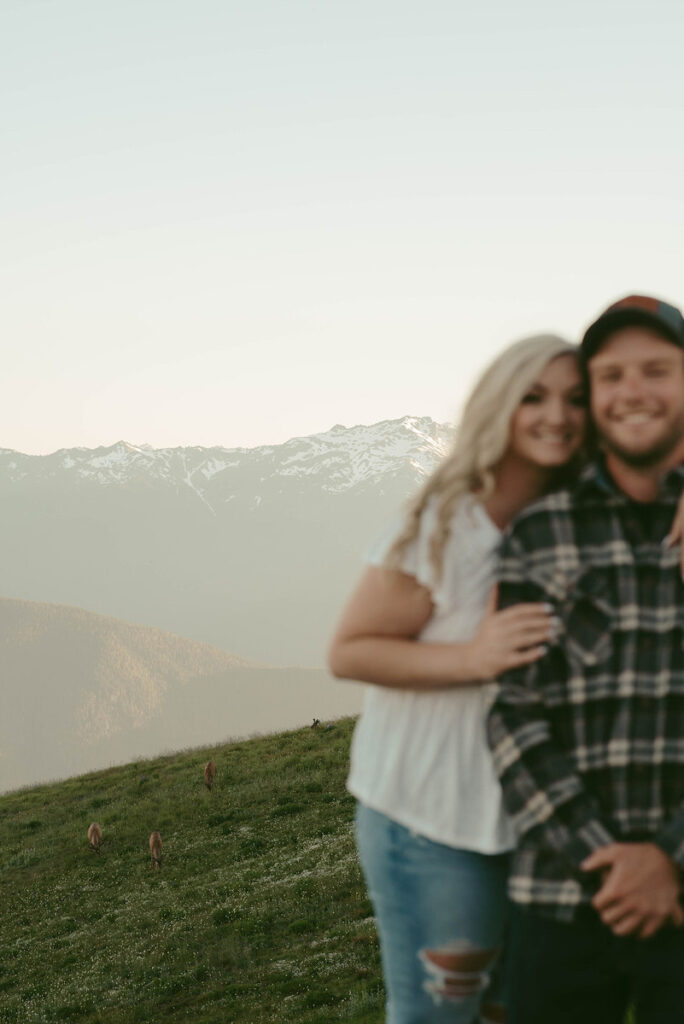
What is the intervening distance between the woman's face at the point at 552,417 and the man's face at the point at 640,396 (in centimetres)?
10

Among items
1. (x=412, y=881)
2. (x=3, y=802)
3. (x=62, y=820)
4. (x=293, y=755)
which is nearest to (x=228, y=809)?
(x=293, y=755)

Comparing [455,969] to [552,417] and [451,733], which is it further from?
[552,417]

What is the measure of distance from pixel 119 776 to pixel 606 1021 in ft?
106

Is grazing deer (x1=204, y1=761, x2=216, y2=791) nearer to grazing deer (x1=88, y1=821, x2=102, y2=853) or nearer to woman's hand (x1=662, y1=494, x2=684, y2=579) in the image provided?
grazing deer (x1=88, y1=821, x2=102, y2=853)

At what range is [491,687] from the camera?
7.57 feet

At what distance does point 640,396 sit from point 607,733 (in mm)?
855

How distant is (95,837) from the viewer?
912 inches

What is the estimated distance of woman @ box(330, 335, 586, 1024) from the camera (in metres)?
2.40

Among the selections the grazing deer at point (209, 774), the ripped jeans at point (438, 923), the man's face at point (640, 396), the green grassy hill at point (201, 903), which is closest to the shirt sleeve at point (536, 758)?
the ripped jeans at point (438, 923)

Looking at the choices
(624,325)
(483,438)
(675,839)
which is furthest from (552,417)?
(675,839)

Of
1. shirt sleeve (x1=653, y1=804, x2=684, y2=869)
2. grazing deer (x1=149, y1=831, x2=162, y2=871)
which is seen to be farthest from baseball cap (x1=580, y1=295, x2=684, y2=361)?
grazing deer (x1=149, y1=831, x2=162, y2=871)

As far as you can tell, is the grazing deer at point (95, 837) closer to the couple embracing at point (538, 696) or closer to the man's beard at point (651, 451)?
the couple embracing at point (538, 696)

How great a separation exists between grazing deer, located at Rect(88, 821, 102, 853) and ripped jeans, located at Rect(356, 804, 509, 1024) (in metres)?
22.6

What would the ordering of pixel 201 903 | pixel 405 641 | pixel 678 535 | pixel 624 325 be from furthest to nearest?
pixel 201 903 < pixel 405 641 < pixel 624 325 < pixel 678 535
